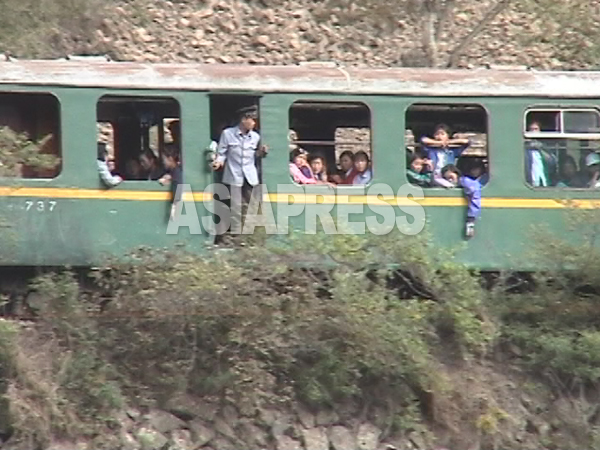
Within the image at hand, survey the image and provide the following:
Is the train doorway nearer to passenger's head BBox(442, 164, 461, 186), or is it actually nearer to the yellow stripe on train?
the yellow stripe on train

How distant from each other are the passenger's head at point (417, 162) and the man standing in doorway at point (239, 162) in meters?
1.67

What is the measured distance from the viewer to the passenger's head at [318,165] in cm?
1483

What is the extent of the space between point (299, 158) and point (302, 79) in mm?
832

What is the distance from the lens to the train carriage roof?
559 inches

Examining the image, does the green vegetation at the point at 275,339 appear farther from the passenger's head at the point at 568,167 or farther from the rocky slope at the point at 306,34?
the rocky slope at the point at 306,34

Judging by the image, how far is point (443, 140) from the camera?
14.9 m

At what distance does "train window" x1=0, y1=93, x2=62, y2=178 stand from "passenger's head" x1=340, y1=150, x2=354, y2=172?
3038mm

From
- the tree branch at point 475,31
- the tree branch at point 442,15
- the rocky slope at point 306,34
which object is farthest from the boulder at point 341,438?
the rocky slope at point 306,34

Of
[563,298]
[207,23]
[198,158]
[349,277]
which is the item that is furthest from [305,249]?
[207,23]

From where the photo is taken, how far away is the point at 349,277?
13297mm

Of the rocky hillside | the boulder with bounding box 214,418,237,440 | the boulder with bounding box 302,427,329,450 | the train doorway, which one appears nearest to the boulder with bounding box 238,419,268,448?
the boulder with bounding box 214,418,237,440

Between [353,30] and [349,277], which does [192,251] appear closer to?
[349,277]

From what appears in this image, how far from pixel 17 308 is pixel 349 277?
3409 millimetres

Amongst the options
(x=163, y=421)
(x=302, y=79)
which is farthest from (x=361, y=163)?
(x=163, y=421)
